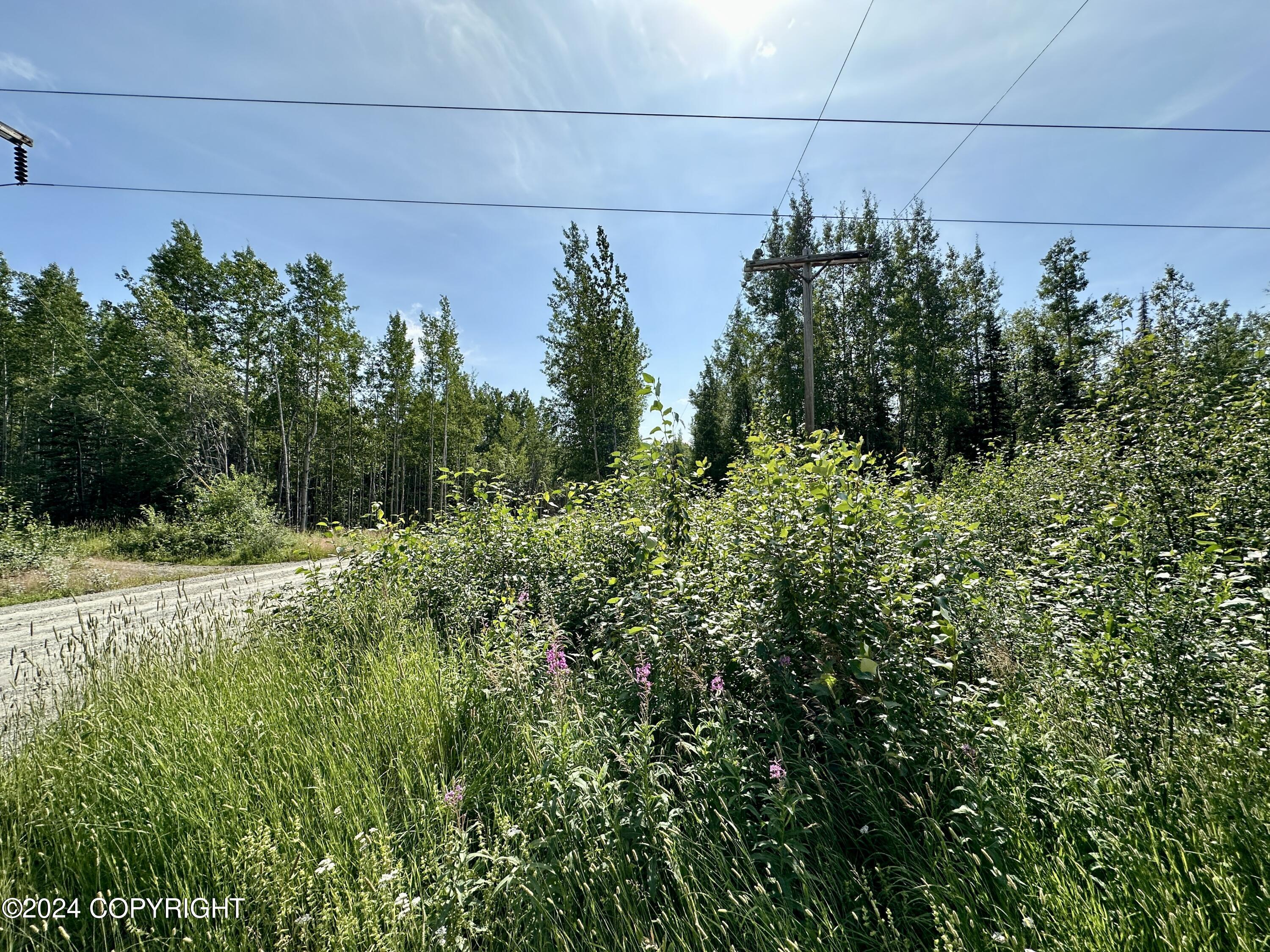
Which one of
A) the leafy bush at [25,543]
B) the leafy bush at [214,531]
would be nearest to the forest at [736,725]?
the leafy bush at [25,543]

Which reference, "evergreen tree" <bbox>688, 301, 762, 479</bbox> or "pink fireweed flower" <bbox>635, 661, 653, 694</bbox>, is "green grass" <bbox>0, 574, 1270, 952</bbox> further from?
"evergreen tree" <bbox>688, 301, 762, 479</bbox>

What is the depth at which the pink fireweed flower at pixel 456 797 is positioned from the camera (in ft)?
5.97

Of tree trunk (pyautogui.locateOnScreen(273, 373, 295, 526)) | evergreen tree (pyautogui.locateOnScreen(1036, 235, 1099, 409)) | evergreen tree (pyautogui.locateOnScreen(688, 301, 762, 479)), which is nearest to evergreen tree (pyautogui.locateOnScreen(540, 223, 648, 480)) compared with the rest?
evergreen tree (pyautogui.locateOnScreen(688, 301, 762, 479))

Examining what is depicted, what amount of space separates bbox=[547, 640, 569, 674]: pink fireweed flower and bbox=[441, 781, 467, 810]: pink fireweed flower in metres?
0.58

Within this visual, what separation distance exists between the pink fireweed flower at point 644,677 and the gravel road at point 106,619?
11.7ft

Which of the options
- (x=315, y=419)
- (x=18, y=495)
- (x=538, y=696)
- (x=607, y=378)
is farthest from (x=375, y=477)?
(x=538, y=696)

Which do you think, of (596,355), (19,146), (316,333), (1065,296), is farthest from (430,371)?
(1065,296)

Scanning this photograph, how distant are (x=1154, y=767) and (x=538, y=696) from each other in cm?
252

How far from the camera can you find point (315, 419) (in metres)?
23.7

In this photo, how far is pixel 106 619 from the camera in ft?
20.0

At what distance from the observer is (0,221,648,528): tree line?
1941 cm

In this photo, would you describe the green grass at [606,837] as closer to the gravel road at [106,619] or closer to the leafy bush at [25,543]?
the gravel road at [106,619]

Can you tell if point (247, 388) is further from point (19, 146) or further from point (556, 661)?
point (556, 661)

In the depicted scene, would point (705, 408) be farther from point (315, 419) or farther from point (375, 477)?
point (375, 477)
